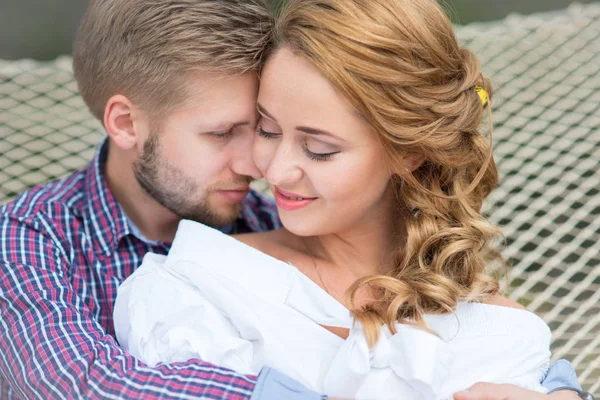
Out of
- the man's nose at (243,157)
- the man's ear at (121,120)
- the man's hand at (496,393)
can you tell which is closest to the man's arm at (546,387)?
the man's hand at (496,393)

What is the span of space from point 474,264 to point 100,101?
940 millimetres

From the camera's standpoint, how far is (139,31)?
173cm

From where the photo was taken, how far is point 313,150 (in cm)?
145

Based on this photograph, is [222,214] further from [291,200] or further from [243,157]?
[291,200]

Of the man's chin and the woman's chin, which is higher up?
the woman's chin

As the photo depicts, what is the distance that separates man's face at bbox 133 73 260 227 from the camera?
1687mm

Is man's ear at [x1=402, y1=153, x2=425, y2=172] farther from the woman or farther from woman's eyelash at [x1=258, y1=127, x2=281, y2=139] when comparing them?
woman's eyelash at [x1=258, y1=127, x2=281, y2=139]

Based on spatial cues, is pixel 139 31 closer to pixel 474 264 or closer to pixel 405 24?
pixel 405 24

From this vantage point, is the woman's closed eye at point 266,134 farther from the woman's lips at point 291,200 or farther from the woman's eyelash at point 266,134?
the woman's lips at point 291,200

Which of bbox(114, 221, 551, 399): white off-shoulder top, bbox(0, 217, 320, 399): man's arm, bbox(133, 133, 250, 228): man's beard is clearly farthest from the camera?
bbox(133, 133, 250, 228): man's beard

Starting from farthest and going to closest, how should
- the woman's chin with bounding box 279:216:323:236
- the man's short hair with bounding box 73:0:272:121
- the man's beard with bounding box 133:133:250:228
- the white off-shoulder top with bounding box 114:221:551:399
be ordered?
the man's beard with bounding box 133:133:250:228 → the man's short hair with bounding box 73:0:272:121 → the woman's chin with bounding box 279:216:323:236 → the white off-shoulder top with bounding box 114:221:551:399

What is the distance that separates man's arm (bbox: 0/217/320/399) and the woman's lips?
13.4 inches

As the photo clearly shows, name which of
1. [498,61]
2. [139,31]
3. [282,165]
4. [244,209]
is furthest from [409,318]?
[498,61]

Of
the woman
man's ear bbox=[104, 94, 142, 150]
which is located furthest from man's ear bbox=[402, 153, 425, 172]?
man's ear bbox=[104, 94, 142, 150]
